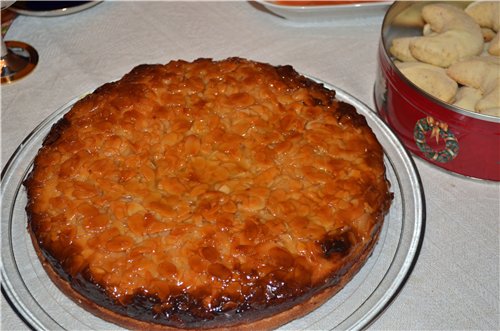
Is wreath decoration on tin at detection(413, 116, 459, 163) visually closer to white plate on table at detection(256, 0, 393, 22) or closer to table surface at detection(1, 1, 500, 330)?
table surface at detection(1, 1, 500, 330)

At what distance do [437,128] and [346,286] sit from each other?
0.35 m

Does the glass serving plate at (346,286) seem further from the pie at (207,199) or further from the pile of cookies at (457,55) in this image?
the pile of cookies at (457,55)

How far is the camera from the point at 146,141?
40.2 inches

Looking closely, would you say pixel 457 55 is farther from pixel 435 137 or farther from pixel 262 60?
pixel 262 60

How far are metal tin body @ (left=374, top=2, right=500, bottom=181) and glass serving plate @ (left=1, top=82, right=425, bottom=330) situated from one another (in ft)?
0.23

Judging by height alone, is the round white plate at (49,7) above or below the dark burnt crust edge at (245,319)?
above

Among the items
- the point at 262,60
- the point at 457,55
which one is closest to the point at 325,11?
the point at 262,60

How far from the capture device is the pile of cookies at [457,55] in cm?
116

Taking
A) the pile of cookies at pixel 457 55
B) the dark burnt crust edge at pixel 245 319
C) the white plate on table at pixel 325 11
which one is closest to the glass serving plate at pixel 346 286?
the dark burnt crust edge at pixel 245 319

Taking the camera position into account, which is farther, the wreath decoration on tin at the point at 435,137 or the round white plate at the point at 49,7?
the round white plate at the point at 49,7

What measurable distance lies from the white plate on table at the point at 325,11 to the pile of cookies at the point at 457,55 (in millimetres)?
167

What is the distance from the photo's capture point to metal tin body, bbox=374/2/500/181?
3.55ft

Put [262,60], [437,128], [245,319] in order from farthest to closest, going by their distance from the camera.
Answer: [262,60]
[437,128]
[245,319]

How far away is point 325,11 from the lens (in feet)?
4.76
